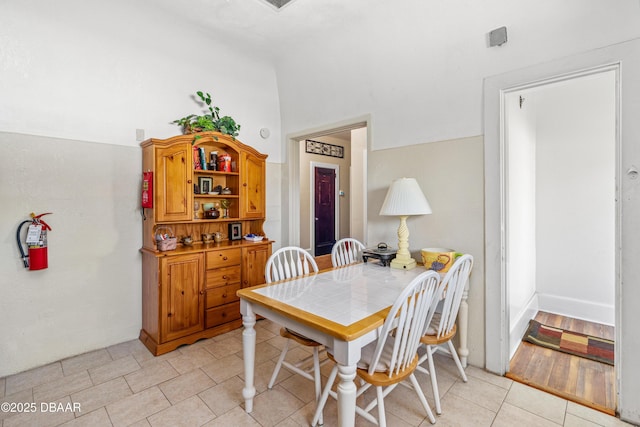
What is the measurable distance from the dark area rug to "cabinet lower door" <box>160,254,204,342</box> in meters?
3.06

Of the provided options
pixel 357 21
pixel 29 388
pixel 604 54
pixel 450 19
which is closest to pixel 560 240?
pixel 604 54

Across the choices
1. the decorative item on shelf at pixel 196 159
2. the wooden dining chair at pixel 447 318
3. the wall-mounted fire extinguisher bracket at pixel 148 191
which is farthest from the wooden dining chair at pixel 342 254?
the wall-mounted fire extinguisher bracket at pixel 148 191

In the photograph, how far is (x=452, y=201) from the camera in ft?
8.08

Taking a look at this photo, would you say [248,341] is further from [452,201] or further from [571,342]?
[571,342]

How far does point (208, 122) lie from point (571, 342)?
3.96 metres

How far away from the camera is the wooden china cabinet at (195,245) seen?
2.62 meters

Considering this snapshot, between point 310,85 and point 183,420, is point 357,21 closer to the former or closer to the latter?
point 310,85

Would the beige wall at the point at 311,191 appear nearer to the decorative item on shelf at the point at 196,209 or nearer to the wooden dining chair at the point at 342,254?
the decorative item on shelf at the point at 196,209

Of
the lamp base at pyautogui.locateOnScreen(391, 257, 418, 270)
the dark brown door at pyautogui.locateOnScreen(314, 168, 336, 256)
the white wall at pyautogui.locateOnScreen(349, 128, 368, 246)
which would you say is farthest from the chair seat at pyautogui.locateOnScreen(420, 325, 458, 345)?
the white wall at pyautogui.locateOnScreen(349, 128, 368, 246)

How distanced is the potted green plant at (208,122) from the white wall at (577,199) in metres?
3.14

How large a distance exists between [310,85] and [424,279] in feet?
9.07

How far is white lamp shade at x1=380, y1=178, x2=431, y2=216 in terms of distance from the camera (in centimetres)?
234

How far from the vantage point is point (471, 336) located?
2.37 metres

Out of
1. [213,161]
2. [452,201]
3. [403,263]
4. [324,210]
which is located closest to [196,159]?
[213,161]
